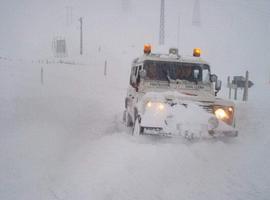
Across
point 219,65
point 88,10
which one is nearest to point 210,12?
point 88,10

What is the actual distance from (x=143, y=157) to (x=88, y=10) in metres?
100

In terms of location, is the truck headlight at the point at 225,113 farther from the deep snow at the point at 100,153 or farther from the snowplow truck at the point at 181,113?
the deep snow at the point at 100,153

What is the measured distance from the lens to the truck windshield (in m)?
7.46

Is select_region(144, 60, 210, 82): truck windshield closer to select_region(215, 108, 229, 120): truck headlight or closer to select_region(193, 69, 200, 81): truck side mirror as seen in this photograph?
select_region(193, 69, 200, 81): truck side mirror

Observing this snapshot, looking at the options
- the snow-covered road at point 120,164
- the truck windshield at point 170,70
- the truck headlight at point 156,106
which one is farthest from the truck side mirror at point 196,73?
the truck headlight at point 156,106

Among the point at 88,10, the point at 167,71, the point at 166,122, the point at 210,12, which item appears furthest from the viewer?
the point at 210,12

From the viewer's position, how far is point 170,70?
7.50m

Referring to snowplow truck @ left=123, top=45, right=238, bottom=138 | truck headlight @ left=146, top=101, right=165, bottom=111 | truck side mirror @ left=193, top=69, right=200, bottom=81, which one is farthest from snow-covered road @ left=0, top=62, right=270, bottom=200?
truck side mirror @ left=193, top=69, right=200, bottom=81

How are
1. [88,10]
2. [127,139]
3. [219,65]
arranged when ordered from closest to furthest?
[127,139]
[219,65]
[88,10]

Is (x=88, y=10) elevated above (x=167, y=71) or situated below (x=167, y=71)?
above

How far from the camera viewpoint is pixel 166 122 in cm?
568

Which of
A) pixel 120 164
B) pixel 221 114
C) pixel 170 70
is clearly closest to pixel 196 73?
pixel 170 70

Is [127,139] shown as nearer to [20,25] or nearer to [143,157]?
[143,157]

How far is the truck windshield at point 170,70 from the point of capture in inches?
294
